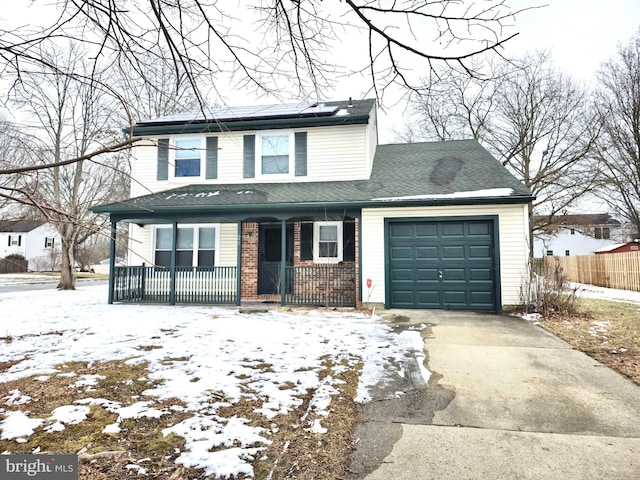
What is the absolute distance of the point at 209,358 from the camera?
4.64 m

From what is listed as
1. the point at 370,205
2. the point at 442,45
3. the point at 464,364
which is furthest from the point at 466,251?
the point at 442,45

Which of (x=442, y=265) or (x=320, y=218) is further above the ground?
(x=320, y=218)

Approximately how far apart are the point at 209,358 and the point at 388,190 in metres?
6.73

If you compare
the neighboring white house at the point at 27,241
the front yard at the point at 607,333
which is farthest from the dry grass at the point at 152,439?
the neighboring white house at the point at 27,241

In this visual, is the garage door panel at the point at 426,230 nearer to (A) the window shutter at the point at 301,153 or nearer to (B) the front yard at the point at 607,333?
(B) the front yard at the point at 607,333

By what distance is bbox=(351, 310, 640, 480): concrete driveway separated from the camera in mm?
2283

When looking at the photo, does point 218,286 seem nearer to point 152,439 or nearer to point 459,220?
point 459,220

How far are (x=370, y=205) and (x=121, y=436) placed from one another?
293 inches

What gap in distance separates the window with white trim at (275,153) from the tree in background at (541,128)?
Answer: 1101 cm

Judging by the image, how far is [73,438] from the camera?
8.41 ft

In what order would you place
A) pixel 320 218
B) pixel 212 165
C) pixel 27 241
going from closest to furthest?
pixel 320 218
pixel 212 165
pixel 27 241

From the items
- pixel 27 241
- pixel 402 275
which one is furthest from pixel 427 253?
pixel 27 241

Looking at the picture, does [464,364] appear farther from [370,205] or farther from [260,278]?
[260,278]
